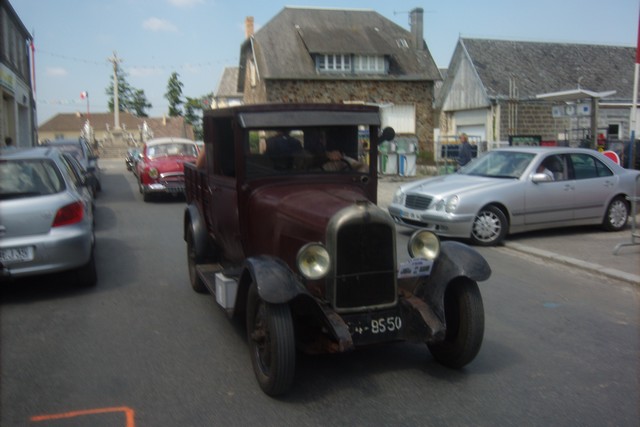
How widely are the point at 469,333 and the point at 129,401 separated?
96.7 inches

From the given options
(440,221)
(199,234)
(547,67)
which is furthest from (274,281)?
(547,67)

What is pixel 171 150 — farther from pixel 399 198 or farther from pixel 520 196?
pixel 520 196

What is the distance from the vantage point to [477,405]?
13.5 ft

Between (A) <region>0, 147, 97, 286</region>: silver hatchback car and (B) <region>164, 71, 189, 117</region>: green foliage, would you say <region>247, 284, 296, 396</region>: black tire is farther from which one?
(B) <region>164, 71, 189, 117</region>: green foliage

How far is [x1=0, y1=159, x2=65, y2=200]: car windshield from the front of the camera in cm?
677

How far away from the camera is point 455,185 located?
34.1 feet

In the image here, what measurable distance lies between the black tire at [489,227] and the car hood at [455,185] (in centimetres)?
41

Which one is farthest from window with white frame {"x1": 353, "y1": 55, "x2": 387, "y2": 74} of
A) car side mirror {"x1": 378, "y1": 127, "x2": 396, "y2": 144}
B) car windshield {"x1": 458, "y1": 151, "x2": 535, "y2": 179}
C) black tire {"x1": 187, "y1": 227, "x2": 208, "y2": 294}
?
car side mirror {"x1": 378, "y1": 127, "x2": 396, "y2": 144}

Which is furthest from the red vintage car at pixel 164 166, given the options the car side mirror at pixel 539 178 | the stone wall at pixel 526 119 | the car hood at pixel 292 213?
the stone wall at pixel 526 119

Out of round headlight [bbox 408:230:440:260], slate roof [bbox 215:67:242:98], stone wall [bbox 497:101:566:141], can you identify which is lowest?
round headlight [bbox 408:230:440:260]

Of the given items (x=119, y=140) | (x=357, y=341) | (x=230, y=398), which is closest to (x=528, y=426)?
(x=357, y=341)

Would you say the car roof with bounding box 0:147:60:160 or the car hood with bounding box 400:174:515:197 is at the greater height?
the car roof with bounding box 0:147:60:160

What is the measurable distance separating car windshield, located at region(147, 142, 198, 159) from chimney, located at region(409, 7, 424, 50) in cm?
2015

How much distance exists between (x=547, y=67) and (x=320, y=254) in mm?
29763
